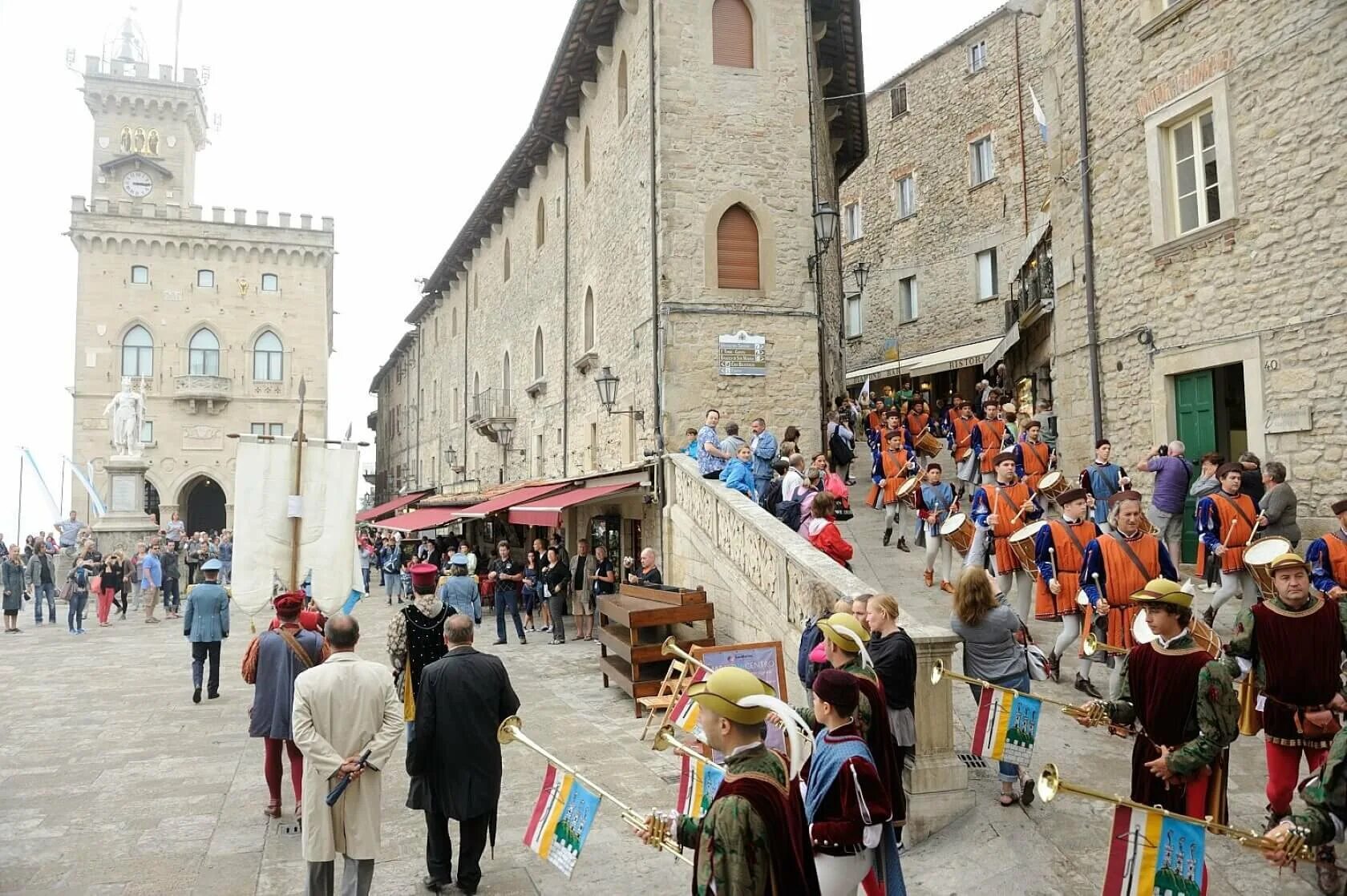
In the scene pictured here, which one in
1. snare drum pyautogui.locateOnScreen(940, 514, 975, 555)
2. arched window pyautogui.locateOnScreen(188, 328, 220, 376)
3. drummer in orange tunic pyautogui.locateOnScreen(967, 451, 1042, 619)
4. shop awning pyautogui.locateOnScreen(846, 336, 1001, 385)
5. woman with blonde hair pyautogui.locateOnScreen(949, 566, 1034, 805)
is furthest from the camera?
arched window pyautogui.locateOnScreen(188, 328, 220, 376)

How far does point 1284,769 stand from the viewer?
15.9ft

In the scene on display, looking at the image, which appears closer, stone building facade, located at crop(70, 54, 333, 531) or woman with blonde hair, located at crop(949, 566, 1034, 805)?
woman with blonde hair, located at crop(949, 566, 1034, 805)

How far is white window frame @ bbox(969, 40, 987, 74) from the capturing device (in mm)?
27125

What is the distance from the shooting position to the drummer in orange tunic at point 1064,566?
7.57 m

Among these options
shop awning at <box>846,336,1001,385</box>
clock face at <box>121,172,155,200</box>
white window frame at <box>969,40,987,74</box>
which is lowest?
shop awning at <box>846,336,1001,385</box>

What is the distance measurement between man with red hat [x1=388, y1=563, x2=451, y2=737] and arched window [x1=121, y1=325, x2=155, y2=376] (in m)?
42.7

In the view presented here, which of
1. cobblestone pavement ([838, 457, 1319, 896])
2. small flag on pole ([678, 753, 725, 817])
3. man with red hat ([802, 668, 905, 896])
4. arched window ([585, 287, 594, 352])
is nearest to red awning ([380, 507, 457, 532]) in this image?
arched window ([585, 287, 594, 352])

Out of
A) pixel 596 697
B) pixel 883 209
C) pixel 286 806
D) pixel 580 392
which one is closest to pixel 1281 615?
pixel 286 806

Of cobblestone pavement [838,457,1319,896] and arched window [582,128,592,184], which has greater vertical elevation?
arched window [582,128,592,184]

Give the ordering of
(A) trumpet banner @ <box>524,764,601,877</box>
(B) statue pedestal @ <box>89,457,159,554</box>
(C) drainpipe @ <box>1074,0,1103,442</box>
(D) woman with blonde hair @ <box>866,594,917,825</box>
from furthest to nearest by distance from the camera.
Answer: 1. (B) statue pedestal @ <box>89,457,159,554</box>
2. (C) drainpipe @ <box>1074,0,1103,442</box>
3. (D) woman with blonde hair @ <box>866,594,917,825</box>
4. (A) trumpet banner @ <box>524,764,601,877</box>

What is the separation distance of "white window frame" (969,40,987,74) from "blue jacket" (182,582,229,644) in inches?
1009

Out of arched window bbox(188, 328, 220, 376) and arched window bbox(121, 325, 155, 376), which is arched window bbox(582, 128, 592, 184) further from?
arched window bbox(121, 325, 155, 376)

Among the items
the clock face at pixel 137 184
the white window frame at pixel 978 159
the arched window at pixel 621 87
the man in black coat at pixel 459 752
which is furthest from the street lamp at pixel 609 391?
the clock face at pixel 137 184

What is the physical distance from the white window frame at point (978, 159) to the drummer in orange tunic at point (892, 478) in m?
16.3
